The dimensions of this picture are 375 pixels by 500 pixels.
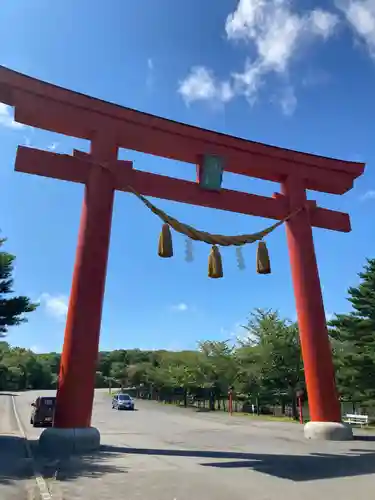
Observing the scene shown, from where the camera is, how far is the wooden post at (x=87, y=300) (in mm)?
10234

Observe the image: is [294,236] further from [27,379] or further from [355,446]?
[27,379]

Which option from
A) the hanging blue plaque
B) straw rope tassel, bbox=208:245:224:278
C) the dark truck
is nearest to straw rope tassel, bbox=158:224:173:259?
straw rope tassel, bbox=208:245:224:278

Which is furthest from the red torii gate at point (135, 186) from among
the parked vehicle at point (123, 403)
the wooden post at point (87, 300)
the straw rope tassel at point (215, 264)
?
the parked vehicle at point (123, 403)

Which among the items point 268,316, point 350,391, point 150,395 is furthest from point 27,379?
point 350,391

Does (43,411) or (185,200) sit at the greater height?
(185,200)

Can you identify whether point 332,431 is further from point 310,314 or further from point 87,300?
point 87,300

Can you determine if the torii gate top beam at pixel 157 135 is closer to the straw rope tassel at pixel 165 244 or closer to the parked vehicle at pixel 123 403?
the straw rope tassel at pixel 165 244

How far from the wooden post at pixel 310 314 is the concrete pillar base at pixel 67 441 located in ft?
21.0

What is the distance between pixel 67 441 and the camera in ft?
A: 32.3

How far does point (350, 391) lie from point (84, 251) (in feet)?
56.9

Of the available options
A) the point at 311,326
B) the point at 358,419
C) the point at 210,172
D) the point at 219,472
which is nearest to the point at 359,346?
the point at 358,419

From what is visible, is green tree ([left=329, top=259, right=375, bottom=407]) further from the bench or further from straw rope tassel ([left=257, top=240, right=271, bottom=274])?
straw rope tassel ([left=257, top=240, right=271, bottom=274])

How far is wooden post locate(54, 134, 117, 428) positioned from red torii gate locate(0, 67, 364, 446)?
0.08 ft

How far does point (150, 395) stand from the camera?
61125 millimetres
